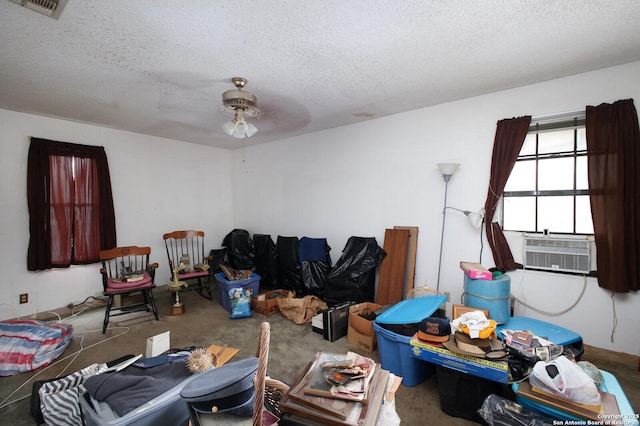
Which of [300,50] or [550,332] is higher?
[300,50]

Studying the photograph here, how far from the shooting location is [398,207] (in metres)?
3.37

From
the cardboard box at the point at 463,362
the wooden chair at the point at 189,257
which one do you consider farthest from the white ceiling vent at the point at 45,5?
the cardboard box at the point at 463,362

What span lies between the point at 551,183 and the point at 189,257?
4652mm

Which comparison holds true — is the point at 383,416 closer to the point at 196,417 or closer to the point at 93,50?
the point at 196,417

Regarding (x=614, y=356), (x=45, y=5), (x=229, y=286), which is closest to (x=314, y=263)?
(x=229, y=286)

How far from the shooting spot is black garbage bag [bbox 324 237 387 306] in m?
3.21

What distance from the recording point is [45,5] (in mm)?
1528

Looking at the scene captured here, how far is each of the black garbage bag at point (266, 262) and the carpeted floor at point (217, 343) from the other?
2.79ft

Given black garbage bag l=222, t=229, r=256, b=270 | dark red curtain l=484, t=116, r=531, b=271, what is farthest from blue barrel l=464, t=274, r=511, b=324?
black garbage bag l=222, t=229, r=256, b=270

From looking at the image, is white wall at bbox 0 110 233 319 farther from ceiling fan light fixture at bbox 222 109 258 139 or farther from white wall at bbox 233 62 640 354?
ceiling fan light fixture at bbox 222 109 258 139

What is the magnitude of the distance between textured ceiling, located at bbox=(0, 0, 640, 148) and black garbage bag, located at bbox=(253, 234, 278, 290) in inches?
87.4

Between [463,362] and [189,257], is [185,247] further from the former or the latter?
[463,362]

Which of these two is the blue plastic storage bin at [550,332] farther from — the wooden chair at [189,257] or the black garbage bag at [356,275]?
the wooden chair at [189,257]

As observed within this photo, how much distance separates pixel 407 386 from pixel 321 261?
1.91m
